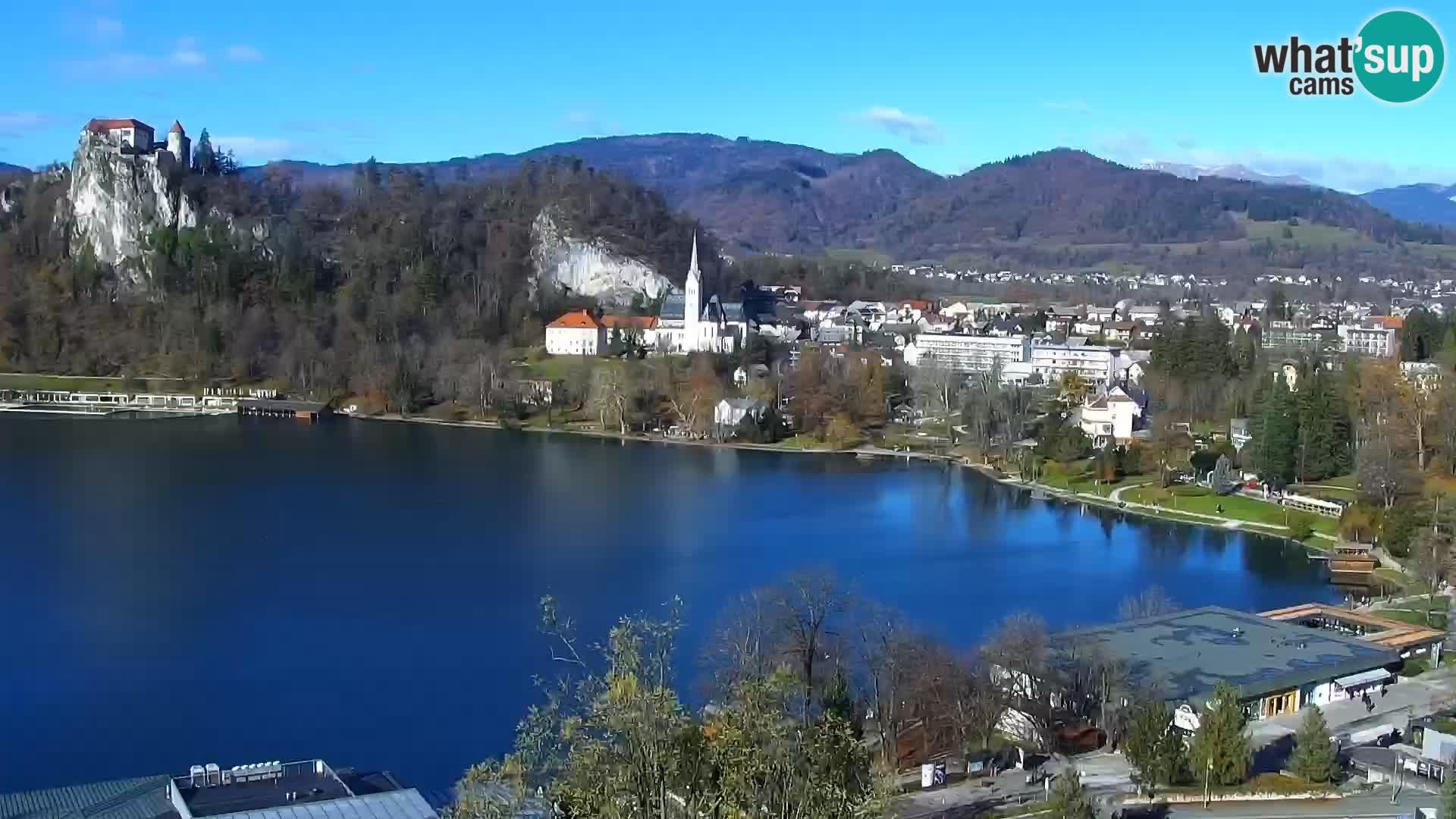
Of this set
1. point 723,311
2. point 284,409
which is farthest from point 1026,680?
point 723,311

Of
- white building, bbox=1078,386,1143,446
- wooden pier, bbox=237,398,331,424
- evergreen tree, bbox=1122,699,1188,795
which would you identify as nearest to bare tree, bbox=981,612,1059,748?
evergreen tree, bbox=1122,699,1188,795

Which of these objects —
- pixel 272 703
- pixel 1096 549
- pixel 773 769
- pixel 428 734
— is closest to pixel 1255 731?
pixel 428 734

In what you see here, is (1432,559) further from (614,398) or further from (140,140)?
(140,140)

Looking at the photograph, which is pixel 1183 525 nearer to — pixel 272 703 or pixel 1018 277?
pixel 272 703

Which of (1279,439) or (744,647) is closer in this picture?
(744,647)

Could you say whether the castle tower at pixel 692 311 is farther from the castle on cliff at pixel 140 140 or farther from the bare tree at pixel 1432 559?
the bare tree at pixel 1432 559

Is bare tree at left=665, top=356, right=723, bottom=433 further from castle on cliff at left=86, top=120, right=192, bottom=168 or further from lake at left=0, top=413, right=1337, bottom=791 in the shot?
castle on cliff at left=86, top=120, right=192, bottom=168
